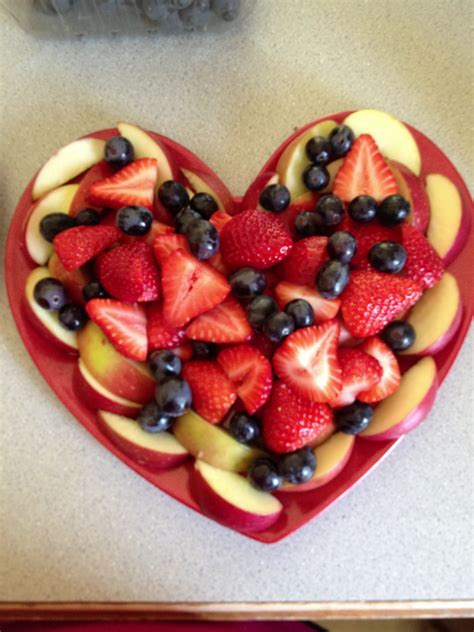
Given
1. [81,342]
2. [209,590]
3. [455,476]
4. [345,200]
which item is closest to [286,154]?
[345,200]

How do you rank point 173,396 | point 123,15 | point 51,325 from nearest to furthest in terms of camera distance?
point 173,396, point 51,325, point 123,15

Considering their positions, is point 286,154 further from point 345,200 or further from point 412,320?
point 412,320

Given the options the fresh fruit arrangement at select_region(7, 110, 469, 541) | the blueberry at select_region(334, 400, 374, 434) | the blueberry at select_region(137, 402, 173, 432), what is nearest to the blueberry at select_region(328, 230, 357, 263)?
the fresh fruit arrangement at select_region(7, 110, 469, 541)

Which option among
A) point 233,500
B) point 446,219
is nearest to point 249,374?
point 233,500

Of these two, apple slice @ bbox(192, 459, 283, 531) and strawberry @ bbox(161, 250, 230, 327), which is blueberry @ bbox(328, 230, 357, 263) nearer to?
strawberry @ bbox(161, 250, 230, 327)

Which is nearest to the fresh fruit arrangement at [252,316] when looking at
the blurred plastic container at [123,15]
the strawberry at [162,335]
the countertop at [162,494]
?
the strawberry at [162,335]

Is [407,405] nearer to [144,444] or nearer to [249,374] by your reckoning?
[249,374]
